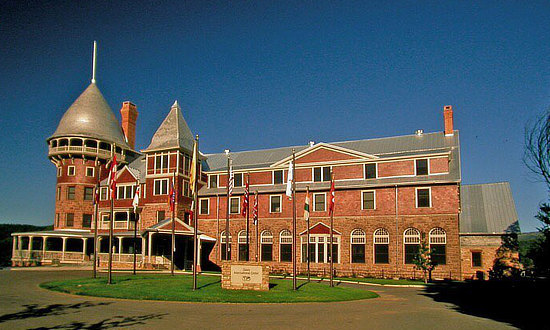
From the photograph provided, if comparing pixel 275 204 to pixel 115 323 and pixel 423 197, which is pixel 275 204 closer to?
pixel 423 197

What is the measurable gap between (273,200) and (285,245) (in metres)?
4.78

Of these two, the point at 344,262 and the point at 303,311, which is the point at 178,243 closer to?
the point at 344,262

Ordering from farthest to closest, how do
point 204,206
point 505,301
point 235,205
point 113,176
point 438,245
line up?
point 204,206, point 235,205, point 438,245, point 113,176, point 505,301

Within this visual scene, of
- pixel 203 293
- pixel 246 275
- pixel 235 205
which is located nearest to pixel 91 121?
pixel 235 205

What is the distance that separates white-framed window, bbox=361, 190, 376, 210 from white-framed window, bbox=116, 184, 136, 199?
1063 inches

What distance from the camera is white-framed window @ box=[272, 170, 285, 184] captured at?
49562mm

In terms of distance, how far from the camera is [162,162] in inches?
2040

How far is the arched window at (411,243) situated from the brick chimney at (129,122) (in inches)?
1622

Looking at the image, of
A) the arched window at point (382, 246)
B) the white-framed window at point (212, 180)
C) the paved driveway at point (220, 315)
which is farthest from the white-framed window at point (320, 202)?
the paved driveway at point (220, 315)

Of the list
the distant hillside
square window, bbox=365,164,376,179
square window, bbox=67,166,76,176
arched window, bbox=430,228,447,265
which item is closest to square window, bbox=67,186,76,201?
square window, bbox=67,166,76,176

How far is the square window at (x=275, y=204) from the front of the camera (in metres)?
48.3

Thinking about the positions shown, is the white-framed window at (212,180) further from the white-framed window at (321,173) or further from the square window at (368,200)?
the square window at (368,200)

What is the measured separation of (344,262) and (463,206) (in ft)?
45.0

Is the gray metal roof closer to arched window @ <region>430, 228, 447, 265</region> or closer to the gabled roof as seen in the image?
arched window @ <region>430, 228, 447, 265</region>
